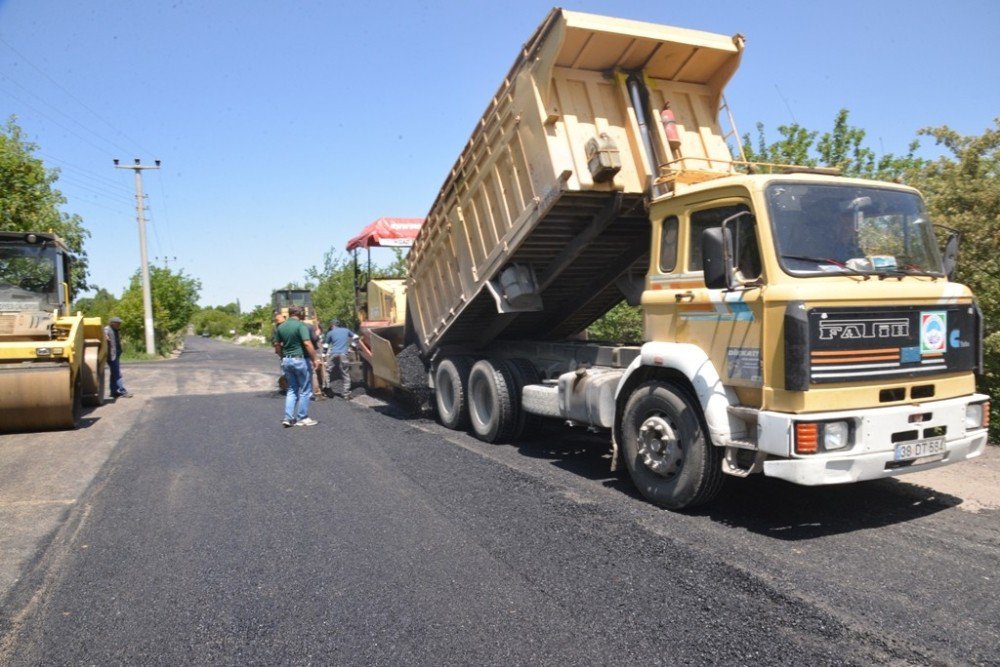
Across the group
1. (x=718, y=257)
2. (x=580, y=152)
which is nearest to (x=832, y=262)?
(x=718, y=257)

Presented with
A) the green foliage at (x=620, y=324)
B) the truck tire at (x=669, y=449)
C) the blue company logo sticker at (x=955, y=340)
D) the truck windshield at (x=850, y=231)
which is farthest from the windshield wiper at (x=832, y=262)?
the green foliage at (x=620, y=324)

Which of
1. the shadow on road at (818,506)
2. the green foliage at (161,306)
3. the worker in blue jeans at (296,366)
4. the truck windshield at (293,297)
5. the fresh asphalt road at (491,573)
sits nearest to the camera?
the fresh asphalt road at (491,573)

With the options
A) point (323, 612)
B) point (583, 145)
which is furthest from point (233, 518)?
point (583, 145)

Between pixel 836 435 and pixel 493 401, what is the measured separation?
4220 mm

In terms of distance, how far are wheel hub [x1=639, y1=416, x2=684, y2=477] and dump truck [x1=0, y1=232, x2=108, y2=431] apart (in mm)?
7726

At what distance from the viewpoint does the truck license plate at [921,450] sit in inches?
181

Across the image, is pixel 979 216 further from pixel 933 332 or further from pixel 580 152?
pixel 580 152

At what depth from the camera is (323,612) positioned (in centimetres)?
376

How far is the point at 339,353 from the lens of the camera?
44.2 feet

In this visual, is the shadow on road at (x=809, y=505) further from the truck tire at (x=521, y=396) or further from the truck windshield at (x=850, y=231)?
the truck windshield at (x=850, y=231)

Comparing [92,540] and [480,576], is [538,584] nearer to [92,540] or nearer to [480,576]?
[480,576]

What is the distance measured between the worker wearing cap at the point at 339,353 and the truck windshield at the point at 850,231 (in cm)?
962

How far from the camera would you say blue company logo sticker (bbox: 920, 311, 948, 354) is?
4.79m

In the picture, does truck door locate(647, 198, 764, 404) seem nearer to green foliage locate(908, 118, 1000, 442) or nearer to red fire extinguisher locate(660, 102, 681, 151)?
red fire extinguisher locate(660, 102, 681, 151)
